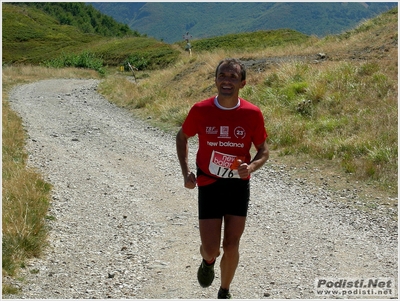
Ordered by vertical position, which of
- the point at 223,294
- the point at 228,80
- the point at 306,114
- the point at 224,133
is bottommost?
the point at 306,114

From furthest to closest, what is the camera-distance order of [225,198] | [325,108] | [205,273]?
[325,108]
[205,273]
[225,198]

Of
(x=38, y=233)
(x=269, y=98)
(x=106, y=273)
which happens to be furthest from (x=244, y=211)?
(x=269, y=98)

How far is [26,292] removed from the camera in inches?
214

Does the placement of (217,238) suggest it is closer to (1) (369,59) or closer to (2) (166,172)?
(2) (166,172)

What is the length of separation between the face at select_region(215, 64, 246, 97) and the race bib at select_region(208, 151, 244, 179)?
0.49 metres

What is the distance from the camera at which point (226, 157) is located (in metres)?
4.45

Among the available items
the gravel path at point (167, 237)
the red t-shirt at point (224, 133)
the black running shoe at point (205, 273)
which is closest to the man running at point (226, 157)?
the red t-shirt at point (224, 133)

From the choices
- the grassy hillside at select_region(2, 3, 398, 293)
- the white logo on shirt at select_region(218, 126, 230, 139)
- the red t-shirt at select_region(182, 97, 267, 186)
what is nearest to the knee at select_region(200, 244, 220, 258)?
the red t-shirt at select_region(182, 97, 267, 186)

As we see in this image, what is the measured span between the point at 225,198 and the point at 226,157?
1.13 ft

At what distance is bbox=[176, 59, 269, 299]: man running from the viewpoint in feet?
14.6

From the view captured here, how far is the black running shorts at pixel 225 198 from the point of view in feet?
14.9

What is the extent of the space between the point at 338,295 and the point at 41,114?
15.2 m

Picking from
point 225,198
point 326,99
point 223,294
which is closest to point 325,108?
point 326,99

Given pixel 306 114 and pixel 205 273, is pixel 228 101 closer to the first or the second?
pixel 205 273
